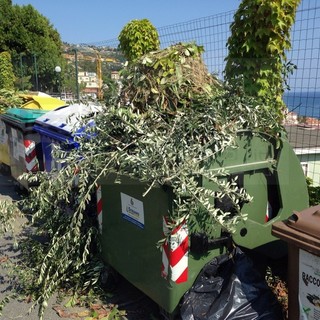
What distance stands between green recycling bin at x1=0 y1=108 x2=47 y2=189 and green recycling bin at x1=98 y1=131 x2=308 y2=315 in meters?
2.96

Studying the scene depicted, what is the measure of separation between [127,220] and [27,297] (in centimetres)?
126

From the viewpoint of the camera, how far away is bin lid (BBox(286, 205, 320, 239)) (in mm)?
2295

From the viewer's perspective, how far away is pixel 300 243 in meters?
2.33

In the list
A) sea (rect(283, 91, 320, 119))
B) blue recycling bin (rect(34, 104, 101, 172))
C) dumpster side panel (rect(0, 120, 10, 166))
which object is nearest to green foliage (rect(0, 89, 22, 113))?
blue recycling bin (rect(34, 104, 101, 172))

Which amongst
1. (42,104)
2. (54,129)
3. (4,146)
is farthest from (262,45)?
(4,146)

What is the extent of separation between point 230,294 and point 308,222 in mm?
760

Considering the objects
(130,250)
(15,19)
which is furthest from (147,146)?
(15,19)

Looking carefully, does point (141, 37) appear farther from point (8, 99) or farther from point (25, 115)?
point (8, 99)

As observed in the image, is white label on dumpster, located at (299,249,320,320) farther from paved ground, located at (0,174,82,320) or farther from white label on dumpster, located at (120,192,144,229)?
paved ground, located at (0,174,82,320)

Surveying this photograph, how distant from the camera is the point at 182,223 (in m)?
2.68

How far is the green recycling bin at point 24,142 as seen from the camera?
6.08 m

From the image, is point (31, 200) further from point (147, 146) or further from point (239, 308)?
point (239, 308)

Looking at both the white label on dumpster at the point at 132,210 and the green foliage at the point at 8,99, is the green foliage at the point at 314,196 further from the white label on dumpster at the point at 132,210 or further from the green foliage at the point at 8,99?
the green foliage at the point at 8,99

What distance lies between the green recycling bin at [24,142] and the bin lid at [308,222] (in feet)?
14.7
